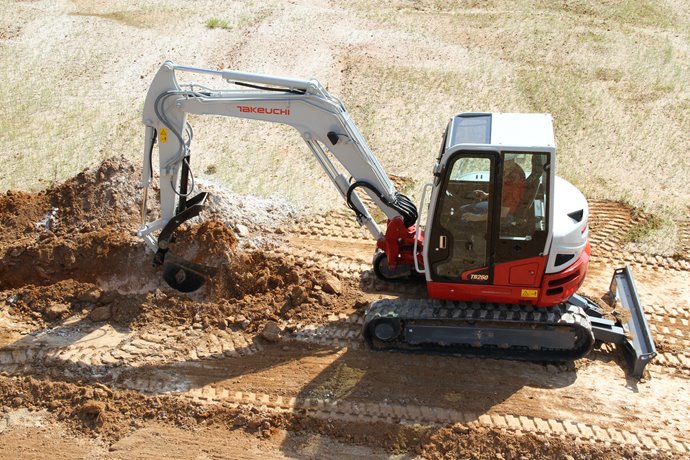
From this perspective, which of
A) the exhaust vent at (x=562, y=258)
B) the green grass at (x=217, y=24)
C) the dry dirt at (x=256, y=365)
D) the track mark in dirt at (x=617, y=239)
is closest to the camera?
the dry dirt at (x=256, y=365)

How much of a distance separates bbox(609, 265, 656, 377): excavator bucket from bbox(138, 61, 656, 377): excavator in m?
0.02

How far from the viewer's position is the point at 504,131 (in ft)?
25.9

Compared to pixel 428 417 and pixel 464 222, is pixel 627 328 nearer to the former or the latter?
pixel 464 222

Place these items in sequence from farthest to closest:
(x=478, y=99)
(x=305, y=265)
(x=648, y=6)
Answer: (x=648, y=6)
(x=478, y=99)
(x=305, y=265)

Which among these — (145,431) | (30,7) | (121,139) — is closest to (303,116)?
(145,431)

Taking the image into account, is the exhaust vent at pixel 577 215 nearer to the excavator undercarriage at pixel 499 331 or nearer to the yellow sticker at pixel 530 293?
the yellow sticker at pixel 530 293

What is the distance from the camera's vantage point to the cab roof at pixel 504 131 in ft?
25.2

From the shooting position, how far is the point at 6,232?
35.4ft

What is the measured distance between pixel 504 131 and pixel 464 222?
1063mm

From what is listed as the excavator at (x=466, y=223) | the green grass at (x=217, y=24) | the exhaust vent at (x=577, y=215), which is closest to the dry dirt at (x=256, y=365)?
the excavator at (x=466, y=223)

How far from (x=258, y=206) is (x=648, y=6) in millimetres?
11476

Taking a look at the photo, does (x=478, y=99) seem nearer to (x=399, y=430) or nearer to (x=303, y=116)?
(x=303, y=116)

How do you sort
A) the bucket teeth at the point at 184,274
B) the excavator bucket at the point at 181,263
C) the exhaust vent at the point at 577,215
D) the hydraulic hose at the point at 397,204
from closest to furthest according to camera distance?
the exhaust vent at the point at 577,215 → the hydraulic hose at the point at 397,204 → the excavator bucket at the point at 181,263 → the bucket teeth at the point at 184,274

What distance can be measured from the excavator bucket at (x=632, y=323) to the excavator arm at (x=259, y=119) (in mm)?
2870
